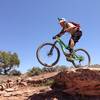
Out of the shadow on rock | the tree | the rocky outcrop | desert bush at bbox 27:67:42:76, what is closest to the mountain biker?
the rocky outcrop

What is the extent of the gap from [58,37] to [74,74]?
247 centimetres

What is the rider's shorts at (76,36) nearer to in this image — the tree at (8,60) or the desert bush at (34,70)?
the desert bush at (34,70)

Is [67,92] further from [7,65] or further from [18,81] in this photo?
[7,65]

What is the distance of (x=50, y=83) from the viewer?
2259 cm

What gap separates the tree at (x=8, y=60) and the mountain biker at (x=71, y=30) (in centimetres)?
3888

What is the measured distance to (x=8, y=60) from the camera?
2287 inches

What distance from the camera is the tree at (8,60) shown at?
55941 millimetres

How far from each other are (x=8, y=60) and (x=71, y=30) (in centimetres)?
4213

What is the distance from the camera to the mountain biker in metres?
16.9

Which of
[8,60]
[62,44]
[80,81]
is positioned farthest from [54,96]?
[8,60]

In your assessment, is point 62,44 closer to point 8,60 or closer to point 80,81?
point 80,81

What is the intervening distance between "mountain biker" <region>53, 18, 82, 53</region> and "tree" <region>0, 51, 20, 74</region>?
128 ft

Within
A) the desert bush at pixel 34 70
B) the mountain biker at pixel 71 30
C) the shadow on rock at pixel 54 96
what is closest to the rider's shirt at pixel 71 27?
the mountain biker at pixel 71 30

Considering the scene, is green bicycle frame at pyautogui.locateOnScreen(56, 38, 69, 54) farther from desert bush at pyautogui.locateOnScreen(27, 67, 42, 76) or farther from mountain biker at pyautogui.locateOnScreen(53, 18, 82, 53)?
desert bush at pyautogui.locateOnScreen(27, 67, 42, 76)
